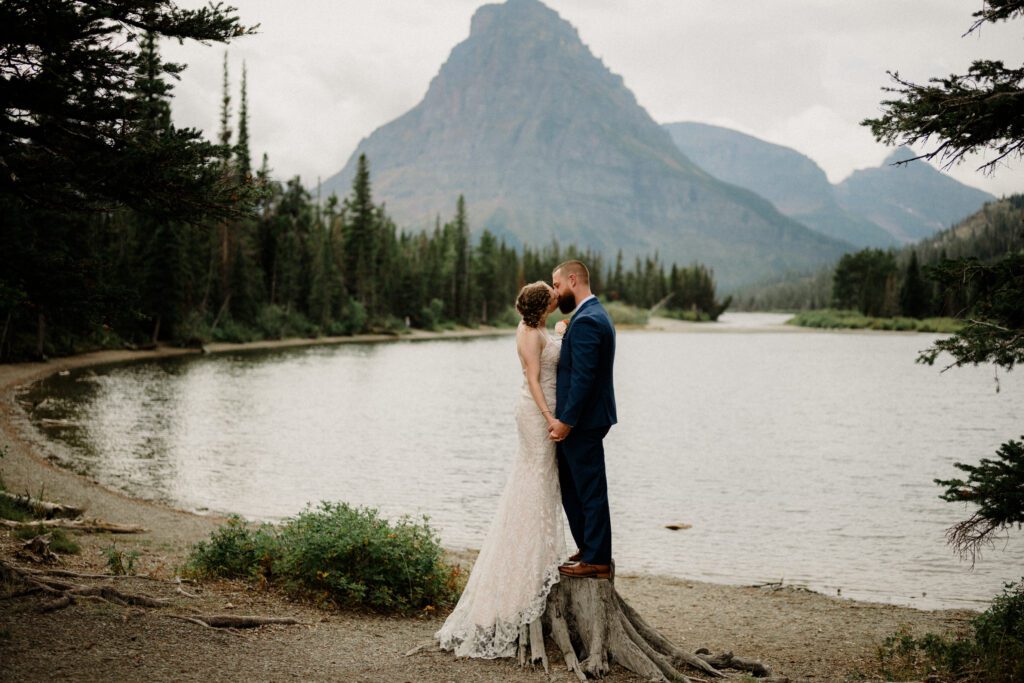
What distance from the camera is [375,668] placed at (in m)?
6.63

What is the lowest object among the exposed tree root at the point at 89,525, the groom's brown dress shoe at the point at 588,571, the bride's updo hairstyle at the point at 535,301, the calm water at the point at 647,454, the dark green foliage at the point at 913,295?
the calm water at the point at 647,454

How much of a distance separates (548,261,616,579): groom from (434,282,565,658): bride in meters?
0.16

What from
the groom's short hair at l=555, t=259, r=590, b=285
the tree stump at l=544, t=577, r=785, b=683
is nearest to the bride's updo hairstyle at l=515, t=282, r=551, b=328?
the groom's short hair at l=555, t=259, r=590, b=285

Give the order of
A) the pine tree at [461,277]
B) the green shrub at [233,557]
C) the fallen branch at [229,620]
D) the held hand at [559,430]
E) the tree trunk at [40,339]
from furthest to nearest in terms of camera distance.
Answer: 1. the pine tree at [461,277]
2. the tree trunk at [40,339]
3. the green shrub at [233,557]
4. the fallen branch at [229,620]
5. the held hand at [559,430]

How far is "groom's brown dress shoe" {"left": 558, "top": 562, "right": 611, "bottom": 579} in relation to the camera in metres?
6.61

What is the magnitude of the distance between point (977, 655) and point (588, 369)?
186 inches

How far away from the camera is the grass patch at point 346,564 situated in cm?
911

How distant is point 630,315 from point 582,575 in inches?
5473

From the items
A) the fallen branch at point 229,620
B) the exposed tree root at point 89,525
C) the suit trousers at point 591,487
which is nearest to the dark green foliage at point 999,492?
the suit trousers at point 591,487

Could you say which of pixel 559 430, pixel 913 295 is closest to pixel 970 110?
pixel 559 430

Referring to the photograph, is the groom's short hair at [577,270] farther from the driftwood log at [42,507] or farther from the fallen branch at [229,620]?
the driftwood log at [42,507]

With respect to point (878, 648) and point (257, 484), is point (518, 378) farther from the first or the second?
point (878, 648)

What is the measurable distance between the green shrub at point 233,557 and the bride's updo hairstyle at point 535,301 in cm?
520

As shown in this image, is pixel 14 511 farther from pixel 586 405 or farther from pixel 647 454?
pixel 647 454
